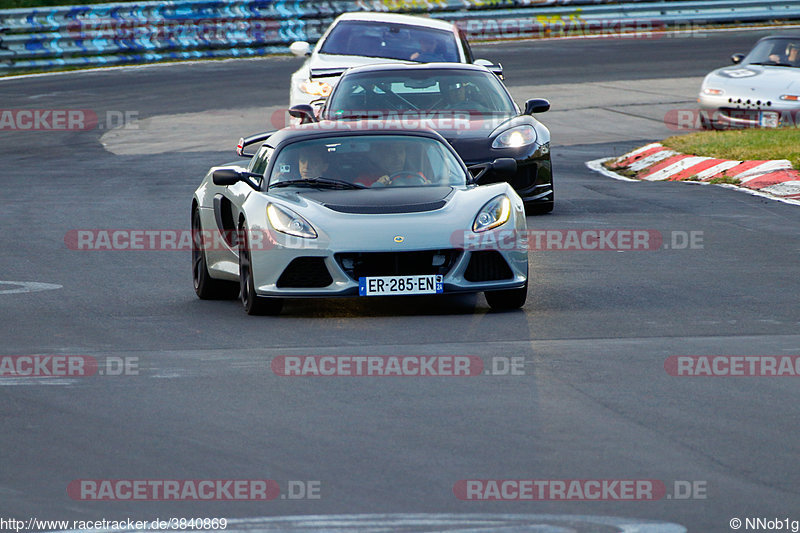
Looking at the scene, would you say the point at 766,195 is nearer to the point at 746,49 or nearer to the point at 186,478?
the point at 186,478

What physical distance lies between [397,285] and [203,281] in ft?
6.45

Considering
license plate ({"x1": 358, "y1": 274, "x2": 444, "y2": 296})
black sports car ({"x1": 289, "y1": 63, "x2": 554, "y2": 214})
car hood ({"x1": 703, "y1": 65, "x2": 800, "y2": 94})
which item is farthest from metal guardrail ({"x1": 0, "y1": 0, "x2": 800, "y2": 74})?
license plate ({"x1": 358, "y1": 274, "x2": 444, "y2": 296})

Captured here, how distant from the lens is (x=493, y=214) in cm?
1007

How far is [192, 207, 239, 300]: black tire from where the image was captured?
11047 millimetres

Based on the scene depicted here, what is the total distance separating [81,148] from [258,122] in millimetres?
3187

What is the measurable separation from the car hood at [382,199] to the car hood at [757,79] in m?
12.2

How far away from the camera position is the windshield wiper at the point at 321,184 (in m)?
10.6

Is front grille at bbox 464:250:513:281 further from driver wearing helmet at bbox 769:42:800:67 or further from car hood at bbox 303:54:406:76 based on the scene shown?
driver wearing helmet at bbox 769:42:800:67

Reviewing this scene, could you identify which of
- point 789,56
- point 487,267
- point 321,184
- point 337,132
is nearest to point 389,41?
point 789,56

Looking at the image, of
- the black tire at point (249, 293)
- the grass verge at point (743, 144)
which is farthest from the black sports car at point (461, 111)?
the black tire at point (249, 293)

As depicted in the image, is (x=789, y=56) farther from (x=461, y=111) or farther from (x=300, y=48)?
(x=461, y=111)

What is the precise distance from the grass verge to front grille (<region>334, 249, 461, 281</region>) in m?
8.61

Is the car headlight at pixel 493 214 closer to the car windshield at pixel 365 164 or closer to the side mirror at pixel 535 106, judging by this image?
the car windshield at pixel 365 164

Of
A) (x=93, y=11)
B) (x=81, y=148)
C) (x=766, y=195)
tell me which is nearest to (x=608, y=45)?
(x=93, y=11)
